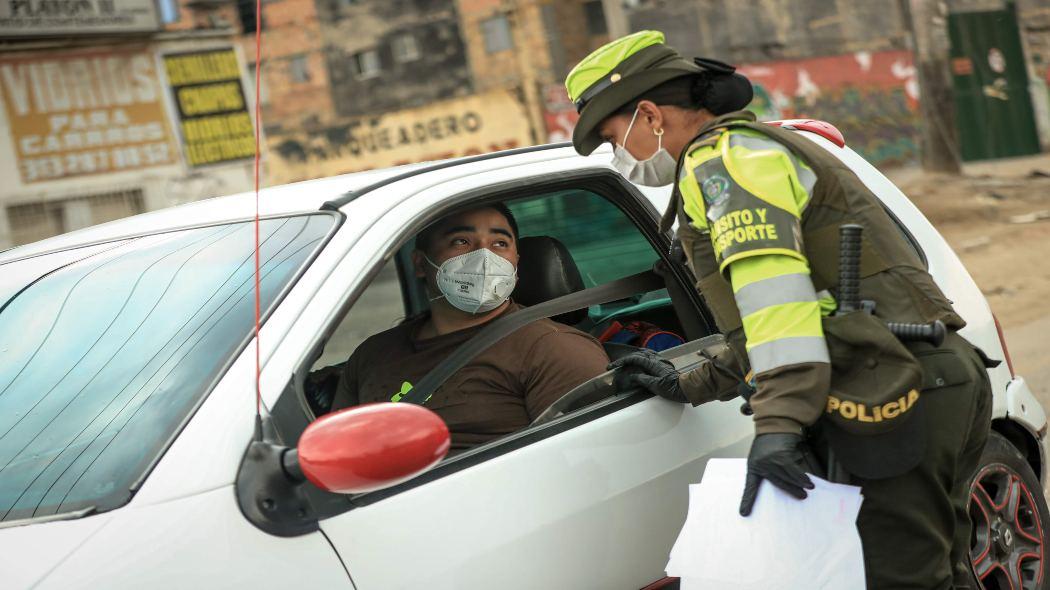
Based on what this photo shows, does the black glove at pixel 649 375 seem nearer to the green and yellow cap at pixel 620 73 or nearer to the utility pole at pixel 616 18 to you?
the green and yellow cap at pixel 620 73

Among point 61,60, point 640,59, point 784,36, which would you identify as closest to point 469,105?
point 784,36

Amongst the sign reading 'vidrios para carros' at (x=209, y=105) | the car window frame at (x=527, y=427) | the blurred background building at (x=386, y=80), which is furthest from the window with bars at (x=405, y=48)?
the car window frame at (x=527, y=427)

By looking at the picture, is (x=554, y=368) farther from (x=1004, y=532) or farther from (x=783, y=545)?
(x=1004, y=532)

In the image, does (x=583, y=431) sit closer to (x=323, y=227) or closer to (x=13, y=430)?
(x=323, y=227)

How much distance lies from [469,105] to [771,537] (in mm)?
31969

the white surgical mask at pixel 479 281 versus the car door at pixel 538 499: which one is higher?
the white surgical mask at pixel 479 281

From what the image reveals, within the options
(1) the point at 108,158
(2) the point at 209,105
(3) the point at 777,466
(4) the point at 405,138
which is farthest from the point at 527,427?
(4) the point at 405,138

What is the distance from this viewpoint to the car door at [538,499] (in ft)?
7.07

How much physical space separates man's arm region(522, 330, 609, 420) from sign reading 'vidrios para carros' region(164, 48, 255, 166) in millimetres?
24152

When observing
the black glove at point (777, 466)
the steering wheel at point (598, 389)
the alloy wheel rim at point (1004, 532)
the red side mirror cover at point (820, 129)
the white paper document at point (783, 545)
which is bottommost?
the alloy wheel rim at point (1004, 532)

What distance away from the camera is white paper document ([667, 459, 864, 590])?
221 centimetres

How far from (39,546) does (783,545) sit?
4.58ft

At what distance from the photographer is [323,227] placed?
2465 mm

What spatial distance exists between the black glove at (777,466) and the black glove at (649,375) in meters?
0.52
